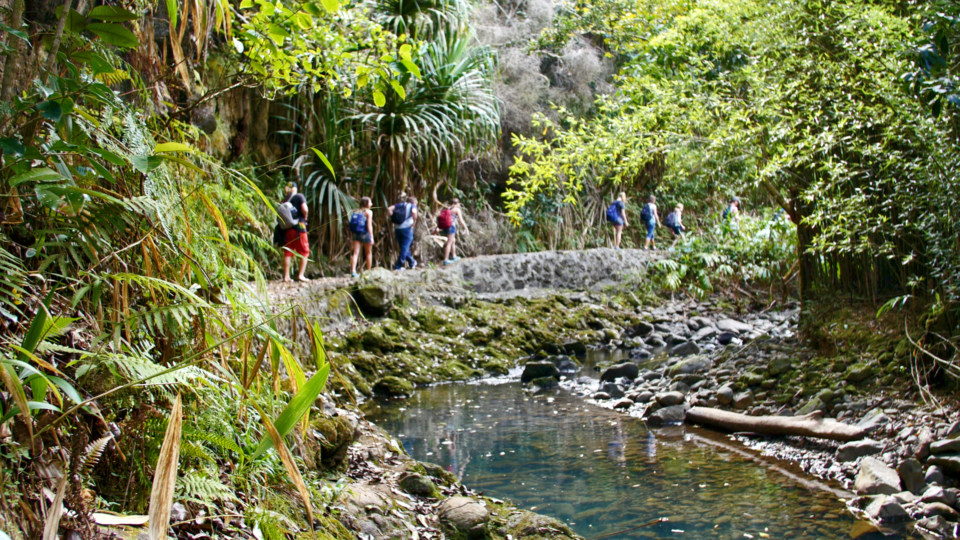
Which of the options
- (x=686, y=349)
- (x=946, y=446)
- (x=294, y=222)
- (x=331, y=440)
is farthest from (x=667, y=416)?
(x=294, y=222)

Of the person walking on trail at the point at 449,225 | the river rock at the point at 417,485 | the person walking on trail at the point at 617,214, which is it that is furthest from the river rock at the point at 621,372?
the person walking on trail at the point at 617,214

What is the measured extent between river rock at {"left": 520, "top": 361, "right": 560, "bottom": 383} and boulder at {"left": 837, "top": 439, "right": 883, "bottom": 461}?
4222 millimetres

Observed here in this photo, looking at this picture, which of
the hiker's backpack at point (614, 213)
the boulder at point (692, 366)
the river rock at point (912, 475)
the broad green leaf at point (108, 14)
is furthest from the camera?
the hiker's backpack at point (614, 213)

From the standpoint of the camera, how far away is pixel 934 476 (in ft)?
15.0

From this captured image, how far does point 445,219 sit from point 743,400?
26.5 feet

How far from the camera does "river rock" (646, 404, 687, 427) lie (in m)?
6.89

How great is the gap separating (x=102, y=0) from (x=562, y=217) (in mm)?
15864

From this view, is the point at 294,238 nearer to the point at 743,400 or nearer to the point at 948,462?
the point at 743,400

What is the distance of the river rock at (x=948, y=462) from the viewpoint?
4531 mm

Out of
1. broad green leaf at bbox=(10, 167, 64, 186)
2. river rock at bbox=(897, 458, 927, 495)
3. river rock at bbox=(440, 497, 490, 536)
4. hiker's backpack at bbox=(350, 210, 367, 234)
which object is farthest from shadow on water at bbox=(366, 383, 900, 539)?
hiker's backpack at bbox=(350, 210, 367, 234)

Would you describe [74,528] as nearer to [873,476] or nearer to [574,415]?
[873,476]

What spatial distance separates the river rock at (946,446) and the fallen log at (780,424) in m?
0.69

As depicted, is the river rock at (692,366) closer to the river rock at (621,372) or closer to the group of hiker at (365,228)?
the river rock at (621,372)

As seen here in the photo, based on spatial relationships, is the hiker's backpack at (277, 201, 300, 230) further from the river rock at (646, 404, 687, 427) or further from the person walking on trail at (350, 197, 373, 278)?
the river rock at (646, 404, 687, 427)
